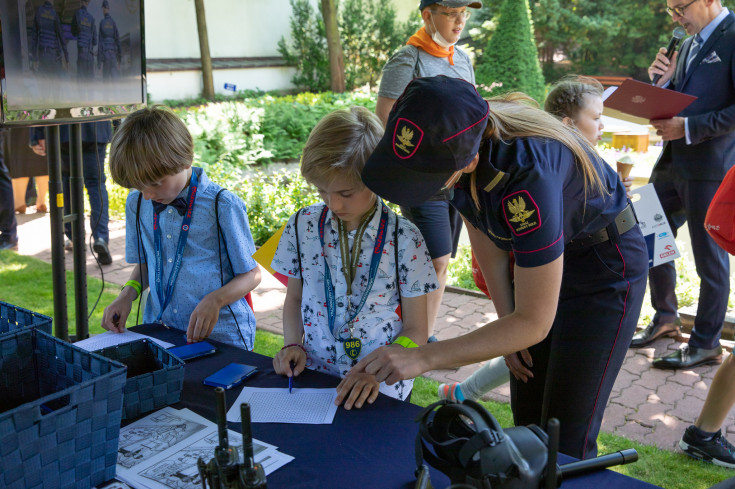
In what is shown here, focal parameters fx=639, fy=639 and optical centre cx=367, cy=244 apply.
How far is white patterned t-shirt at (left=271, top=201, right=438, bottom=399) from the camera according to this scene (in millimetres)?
1960

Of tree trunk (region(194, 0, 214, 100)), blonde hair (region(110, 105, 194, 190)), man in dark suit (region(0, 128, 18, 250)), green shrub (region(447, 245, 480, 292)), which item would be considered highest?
tree trunk (region(194, 0, 214, 100))

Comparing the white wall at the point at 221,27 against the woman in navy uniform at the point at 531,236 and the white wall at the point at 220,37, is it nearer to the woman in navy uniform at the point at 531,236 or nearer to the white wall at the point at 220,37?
the white wall at the point at 220,37

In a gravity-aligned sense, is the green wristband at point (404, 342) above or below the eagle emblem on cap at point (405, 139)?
below

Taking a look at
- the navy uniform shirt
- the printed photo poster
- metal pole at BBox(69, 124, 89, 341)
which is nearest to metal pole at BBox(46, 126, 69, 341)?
metal pole at BBox(69, 124, 89, 341)

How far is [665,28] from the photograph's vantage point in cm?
2253

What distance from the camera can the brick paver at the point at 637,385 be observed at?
321 centimetres

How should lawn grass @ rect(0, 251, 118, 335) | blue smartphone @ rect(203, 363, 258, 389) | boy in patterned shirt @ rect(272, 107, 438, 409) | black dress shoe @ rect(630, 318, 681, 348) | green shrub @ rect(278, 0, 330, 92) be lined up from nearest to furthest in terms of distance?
blue smartphone @ rect(203, 363, 258, 389)
boy in patterned shirt @ rect(272, 107, 438, 409)
black dress shoe @ rect(630, 318, 681, 348)
lawn grass @ rect(0, 251, 118, 335)
green shrub @ rect(278, 0, 330, 92)

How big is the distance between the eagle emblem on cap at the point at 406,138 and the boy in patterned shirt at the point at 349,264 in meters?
0.47

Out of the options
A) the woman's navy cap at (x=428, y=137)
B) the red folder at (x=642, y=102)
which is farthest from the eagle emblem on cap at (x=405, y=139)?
the red folder at (x=642, y=102)

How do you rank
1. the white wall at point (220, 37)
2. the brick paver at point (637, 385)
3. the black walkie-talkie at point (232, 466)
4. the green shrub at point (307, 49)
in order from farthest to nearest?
the green shrub at point (307, 49) < the white wall at point (220, 37) < the brick paver at point (637, 385) < the black walkie-talkie at point (232, 466)

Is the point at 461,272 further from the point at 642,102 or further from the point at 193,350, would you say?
the point at 193,350

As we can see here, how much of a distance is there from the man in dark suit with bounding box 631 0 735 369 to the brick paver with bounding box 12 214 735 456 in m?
0.15

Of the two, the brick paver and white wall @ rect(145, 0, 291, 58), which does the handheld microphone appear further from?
white wall @ rect(145, 0, 291, 58)

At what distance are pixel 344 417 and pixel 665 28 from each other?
81.4 feet
